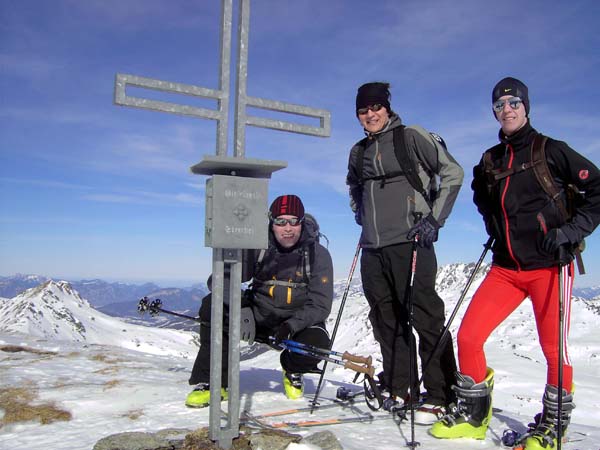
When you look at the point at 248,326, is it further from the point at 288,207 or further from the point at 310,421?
the point at 288,207

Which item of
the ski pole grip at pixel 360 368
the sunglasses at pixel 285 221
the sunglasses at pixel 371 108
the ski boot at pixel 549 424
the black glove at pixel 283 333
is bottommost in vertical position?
the ski boot at pixel 549 424

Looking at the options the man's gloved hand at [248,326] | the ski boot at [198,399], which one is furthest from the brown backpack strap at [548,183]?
the ski boot at [198,399]

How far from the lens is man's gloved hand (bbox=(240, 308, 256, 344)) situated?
5924 mm

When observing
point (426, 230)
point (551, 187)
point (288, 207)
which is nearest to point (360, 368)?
point (426, 230)

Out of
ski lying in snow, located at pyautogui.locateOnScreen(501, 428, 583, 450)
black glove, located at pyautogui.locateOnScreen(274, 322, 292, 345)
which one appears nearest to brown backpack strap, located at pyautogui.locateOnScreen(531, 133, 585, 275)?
ski lying in snow, located at pyautogui.locateOnScreen(501, 428, 583, 450)

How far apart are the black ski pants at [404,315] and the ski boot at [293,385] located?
4.08 feet

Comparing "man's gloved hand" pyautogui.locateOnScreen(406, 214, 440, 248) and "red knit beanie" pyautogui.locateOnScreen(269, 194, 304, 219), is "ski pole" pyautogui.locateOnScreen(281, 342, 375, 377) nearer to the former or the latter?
"man's gloved hand" pyautogui.locateOnScreen(406, 214, 440, 248)

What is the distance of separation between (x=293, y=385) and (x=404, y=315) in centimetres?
187

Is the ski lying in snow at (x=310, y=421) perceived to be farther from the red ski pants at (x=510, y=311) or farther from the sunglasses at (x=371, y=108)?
the sunglasses at (x=371, y=108)

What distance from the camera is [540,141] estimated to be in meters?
4.55

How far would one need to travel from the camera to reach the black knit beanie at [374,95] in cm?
555

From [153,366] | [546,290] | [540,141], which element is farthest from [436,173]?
[153,366]

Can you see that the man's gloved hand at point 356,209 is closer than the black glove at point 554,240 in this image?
No

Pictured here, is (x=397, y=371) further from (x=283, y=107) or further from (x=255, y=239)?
(x=283, y=107)
